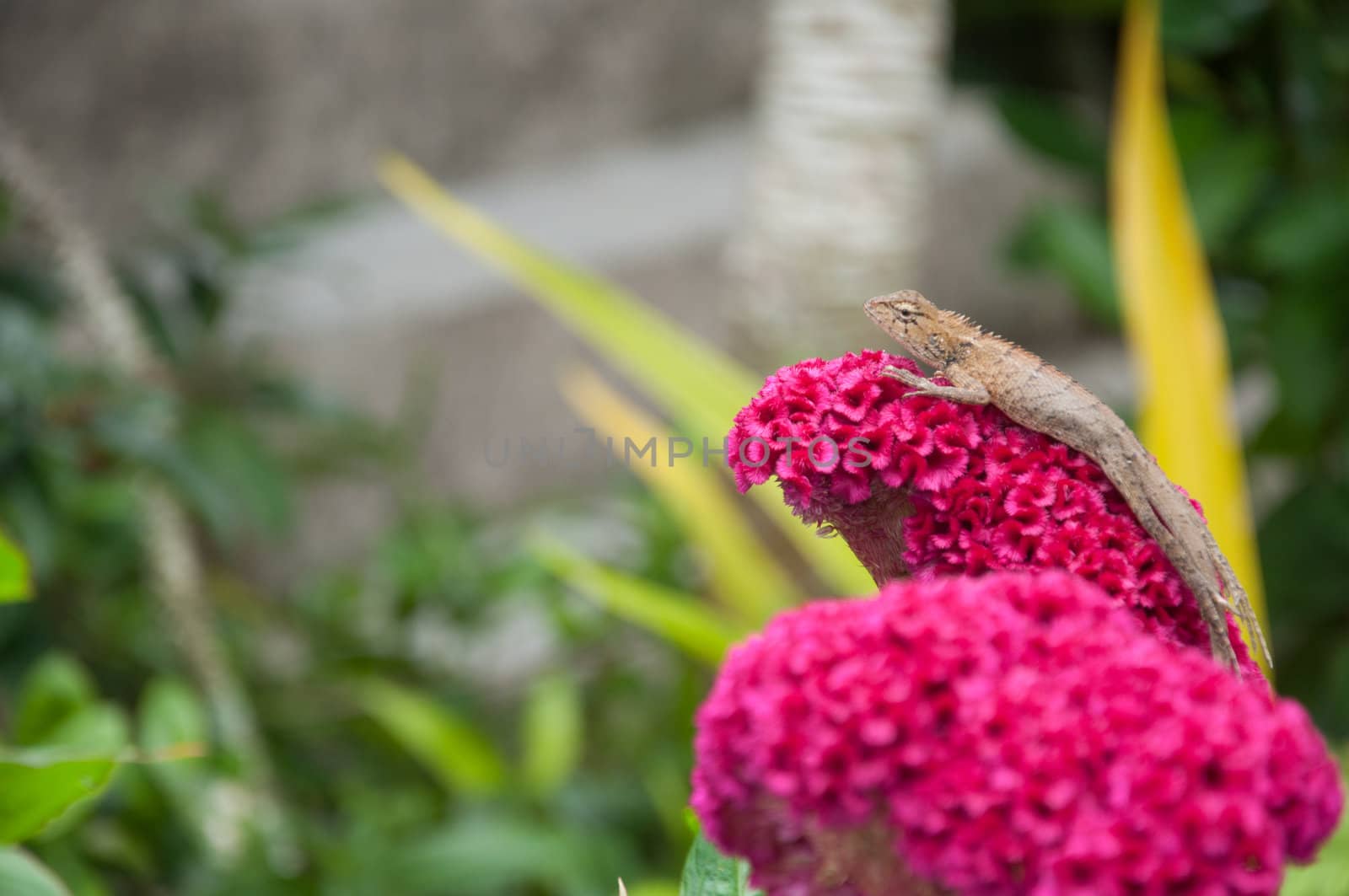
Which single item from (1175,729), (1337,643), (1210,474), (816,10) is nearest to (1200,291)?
(1210,474)

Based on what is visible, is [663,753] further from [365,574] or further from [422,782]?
[365,574]

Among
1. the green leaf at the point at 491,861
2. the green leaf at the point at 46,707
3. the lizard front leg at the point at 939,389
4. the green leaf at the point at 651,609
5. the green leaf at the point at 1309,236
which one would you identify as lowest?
the green leaf at the point at 491,861

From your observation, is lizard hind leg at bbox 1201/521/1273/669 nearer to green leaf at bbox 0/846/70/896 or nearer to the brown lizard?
the brown lizard

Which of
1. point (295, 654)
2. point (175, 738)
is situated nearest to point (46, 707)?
point (175, 738)

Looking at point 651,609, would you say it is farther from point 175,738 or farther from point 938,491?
point 938,491

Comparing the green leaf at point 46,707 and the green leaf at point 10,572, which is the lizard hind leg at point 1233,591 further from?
the green leaf at point 46,707

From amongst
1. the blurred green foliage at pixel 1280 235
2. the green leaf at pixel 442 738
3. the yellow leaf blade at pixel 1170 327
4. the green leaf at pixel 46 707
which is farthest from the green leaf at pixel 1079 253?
the green leaf at pixel 46 707

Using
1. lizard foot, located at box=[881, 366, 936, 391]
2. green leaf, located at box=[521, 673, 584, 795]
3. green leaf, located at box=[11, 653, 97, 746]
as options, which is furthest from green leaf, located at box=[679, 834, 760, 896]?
green leaf, located at box=[521, 673, 584, 795]

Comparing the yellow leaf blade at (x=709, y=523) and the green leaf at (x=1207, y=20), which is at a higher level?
the green leaf at (x=1207, y=20)
